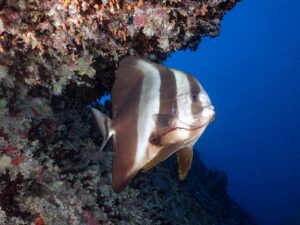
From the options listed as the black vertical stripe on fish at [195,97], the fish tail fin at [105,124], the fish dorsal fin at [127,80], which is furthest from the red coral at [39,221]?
the black vertical stripe on fish at [195,97]

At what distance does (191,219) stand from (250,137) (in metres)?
85.7

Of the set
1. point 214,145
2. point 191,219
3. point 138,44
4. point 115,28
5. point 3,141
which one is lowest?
point 214,145

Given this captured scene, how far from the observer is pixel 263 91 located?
377 ft

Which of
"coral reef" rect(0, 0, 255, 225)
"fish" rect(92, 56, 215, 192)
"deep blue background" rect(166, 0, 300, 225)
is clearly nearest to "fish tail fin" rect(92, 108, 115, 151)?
"fish" rect(92, 56, 215, 192)

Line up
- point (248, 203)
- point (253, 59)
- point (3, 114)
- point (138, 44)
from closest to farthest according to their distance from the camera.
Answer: point (3, 114)
point (138, 44)
point (248, 203)
point (253, 59)

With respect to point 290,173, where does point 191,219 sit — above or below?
above

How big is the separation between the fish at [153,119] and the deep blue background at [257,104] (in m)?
25.6

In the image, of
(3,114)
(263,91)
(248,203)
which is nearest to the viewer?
(3,114)

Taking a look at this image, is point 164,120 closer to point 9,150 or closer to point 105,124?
point 105,124

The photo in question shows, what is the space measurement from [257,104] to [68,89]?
361 feet

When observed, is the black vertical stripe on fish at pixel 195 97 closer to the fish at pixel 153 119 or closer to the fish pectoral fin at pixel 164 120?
the fish at pixel 153 119

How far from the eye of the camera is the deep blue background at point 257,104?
51625 mm

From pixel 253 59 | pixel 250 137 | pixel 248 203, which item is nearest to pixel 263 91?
pixel 253 59

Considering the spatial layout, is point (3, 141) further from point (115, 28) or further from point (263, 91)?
point (263, 91)
